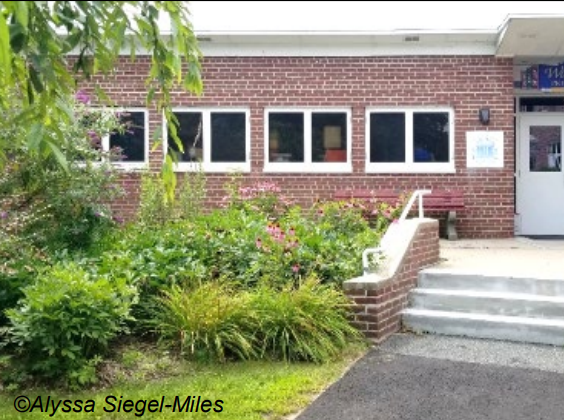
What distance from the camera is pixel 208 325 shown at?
250 inches

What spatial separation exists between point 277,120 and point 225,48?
5.16 feet

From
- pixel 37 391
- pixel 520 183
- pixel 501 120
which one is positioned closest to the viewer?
pixel 37 391

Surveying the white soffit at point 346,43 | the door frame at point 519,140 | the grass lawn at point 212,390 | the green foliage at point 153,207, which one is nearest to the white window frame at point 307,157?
the white soffit at point 346,43

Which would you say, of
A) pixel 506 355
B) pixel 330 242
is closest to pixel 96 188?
pixel 330 242

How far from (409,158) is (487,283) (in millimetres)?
5568

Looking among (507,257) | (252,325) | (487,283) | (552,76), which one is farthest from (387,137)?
(252,325)

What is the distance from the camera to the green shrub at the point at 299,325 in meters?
6.30

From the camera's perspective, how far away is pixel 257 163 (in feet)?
43.4

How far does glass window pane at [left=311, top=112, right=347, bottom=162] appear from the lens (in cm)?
1325

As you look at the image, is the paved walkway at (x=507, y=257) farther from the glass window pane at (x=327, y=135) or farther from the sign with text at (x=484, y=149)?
the glass window pane at (x=327, y=135)

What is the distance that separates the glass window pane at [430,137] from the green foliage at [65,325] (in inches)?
324

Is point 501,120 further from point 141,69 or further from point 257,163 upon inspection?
point 141,69

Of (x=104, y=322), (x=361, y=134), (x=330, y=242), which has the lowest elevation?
(x=104, y=322)

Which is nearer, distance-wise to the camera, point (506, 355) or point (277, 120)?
point (506, 355)
